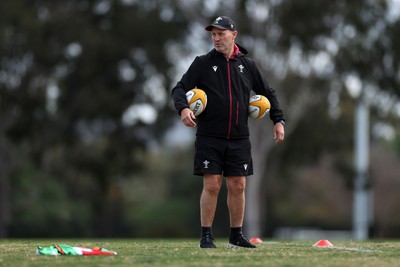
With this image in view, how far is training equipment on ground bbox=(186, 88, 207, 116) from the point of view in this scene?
8953 mm

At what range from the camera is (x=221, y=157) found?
357 inches

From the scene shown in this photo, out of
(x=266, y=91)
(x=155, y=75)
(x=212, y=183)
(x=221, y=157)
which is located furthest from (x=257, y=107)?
(x=155, y=75)

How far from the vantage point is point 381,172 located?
6138 centimetres

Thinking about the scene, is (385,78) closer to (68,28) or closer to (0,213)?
(68,28)

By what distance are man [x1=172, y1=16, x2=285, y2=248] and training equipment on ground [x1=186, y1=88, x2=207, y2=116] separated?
6 cm

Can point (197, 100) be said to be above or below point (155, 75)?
below

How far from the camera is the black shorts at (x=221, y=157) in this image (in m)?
8.98

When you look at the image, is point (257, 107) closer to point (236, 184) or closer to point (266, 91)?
point (266, 91)

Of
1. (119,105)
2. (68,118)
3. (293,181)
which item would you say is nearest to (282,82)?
(119,105)

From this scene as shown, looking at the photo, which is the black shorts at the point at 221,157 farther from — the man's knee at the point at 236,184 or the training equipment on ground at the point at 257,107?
the training equipment on ground at the point at 257,107

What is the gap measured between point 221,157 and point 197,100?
0.64m

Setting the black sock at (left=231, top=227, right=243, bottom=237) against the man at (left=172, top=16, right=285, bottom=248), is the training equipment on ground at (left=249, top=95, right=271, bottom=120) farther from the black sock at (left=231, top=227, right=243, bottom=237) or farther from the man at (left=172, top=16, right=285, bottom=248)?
the black sock at (left=231, top=227, right=243, bottom=237)

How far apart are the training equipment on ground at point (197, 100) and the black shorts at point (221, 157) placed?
11.6 inches

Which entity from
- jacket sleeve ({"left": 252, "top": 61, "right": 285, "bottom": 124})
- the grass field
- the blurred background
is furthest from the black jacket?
the blurred background
